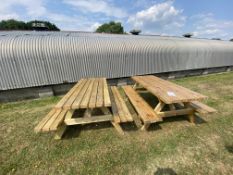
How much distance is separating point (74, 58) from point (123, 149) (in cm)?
490

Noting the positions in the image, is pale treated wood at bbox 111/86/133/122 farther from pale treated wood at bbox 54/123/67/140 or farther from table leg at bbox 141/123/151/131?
pale treated wood at bbox 54/123/67/140

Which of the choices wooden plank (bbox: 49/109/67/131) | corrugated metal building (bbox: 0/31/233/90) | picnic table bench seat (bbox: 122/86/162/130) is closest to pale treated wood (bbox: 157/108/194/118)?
picnic table bench seat (bbox: 122/86/162/130)

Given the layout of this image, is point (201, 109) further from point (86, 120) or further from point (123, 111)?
point (86, 120)

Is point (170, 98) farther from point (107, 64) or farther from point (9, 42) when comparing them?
point (9, 42)

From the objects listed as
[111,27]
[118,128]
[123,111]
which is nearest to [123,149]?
[118,128]

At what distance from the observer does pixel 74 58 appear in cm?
646

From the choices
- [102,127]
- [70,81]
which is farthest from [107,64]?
[102,127]

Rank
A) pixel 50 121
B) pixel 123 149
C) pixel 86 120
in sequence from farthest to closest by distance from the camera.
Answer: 1. pixel 86 120
2. pixel 50 121
3. pixel 123 149

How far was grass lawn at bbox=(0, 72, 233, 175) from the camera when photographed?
2.68m

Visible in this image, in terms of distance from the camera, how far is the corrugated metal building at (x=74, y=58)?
225 inches

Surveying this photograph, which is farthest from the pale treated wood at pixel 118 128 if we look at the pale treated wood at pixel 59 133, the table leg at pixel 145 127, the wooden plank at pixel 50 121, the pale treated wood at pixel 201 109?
the pale treated wood at pixel 201 109

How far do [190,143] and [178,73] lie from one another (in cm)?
716

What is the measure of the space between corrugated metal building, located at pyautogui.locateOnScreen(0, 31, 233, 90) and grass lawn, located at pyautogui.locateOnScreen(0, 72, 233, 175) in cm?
240

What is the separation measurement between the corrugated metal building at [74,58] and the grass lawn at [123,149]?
7.89 feet
